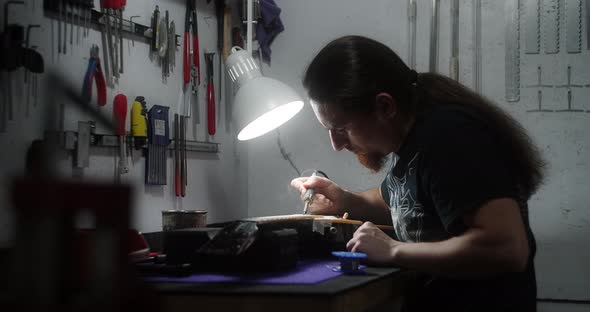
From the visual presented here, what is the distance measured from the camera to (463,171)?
101 cm

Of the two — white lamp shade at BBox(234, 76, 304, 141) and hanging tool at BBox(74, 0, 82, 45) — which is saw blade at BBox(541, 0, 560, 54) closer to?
white lamp shade at BBox(234, 76, 304, 141)

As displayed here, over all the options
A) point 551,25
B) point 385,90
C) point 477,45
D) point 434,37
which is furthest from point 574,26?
point 385,90

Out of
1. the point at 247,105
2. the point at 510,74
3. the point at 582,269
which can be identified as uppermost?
the point at 510,74

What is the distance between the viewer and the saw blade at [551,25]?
6.35 feet

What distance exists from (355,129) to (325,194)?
1.43 feet

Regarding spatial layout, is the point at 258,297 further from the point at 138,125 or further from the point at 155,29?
the point at 155,29

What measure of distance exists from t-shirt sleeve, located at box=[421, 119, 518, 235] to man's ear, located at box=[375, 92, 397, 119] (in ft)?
0.45

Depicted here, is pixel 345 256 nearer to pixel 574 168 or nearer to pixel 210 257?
pixel 210 257

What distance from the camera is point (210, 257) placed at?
0.99m

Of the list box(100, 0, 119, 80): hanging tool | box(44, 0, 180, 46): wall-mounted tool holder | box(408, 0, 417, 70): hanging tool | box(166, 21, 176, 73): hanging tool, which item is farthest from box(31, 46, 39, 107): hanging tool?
box(408, 0, 417, 70): hanging tool

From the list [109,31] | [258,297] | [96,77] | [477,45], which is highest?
[477,45]

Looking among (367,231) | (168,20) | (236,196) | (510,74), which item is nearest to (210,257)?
(367,231)

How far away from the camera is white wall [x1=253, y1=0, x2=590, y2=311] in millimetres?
1916

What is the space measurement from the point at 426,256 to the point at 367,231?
0.47 feet
